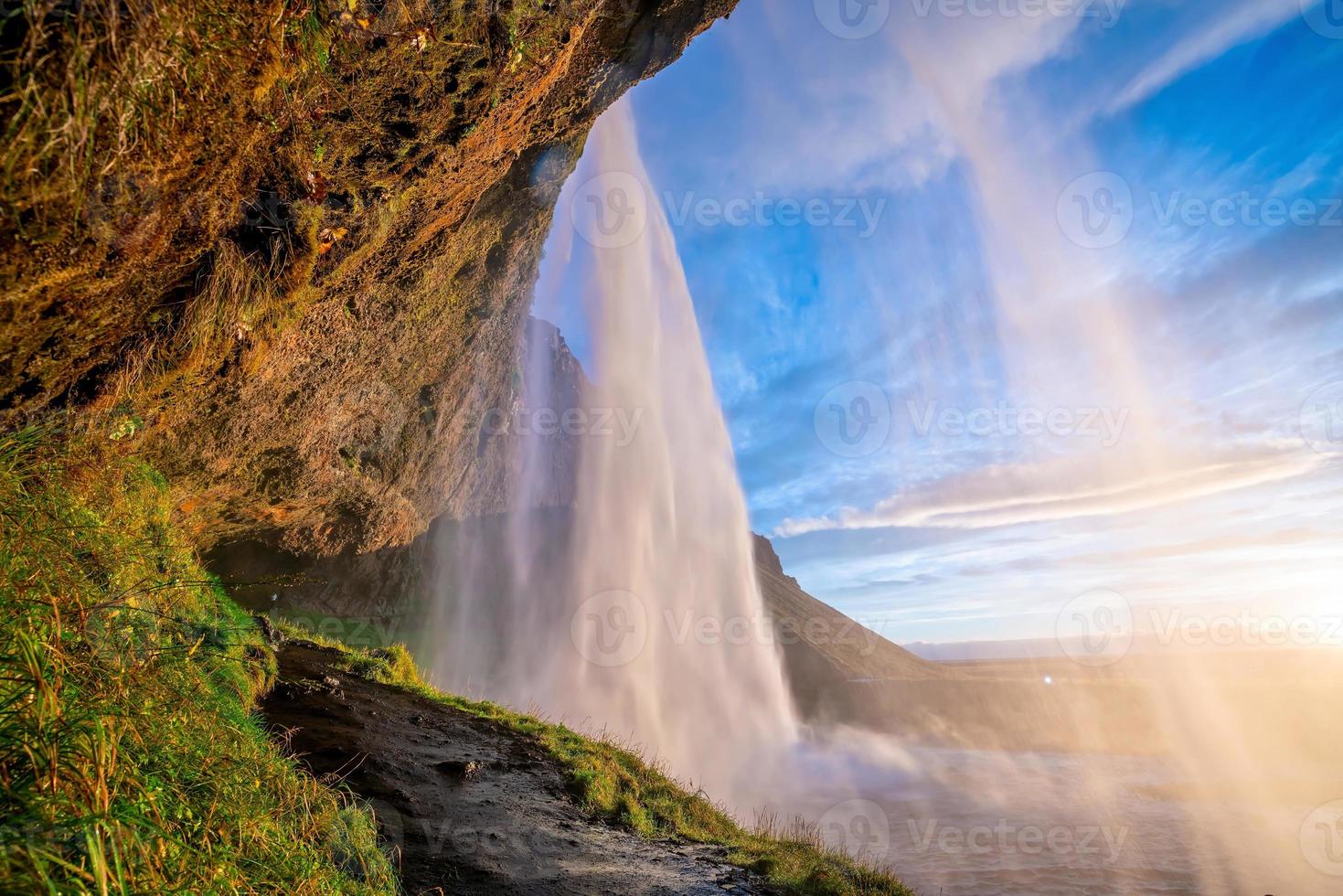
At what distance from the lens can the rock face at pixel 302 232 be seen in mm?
3918

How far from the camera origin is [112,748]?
2047 millimetres

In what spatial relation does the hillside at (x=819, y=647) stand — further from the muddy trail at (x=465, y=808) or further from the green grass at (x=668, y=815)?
the muddy trail at (x=465, y=808)

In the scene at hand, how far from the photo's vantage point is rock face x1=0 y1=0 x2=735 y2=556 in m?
3.92

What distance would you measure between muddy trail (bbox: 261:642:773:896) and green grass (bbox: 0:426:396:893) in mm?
1215

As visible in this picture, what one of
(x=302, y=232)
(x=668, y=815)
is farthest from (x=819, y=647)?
(x=302, y=232)

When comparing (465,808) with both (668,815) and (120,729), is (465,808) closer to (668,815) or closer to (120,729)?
(668,815)

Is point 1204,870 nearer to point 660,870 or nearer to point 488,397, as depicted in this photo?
point 660,870

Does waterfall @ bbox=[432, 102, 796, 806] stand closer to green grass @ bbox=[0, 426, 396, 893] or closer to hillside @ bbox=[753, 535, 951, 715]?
hillside @ bbox=[753, 535, 951, 715]

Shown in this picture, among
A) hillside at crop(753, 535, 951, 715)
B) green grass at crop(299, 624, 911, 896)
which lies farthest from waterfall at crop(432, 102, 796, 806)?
green grass at crop(299, 624, 911, 896)

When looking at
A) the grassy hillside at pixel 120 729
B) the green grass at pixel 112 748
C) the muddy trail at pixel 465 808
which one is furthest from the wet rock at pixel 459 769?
the green grass at pixel 112 748

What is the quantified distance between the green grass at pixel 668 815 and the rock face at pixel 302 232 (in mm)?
6374

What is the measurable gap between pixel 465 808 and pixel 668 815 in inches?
143

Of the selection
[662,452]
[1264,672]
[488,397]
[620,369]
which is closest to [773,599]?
[662,452]

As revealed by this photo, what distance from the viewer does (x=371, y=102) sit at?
5.79 meters
